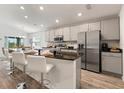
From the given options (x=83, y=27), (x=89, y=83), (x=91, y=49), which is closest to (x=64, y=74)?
(x=89, y=83)

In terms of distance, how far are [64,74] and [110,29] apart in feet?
9.70

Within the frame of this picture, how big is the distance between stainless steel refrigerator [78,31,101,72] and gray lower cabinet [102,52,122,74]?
20 cm

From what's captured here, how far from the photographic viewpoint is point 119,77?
12.7 feet

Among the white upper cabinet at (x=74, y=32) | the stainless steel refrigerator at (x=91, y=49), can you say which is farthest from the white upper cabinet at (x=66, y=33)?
the stainless steel refrigerator at (x=91, y=49)

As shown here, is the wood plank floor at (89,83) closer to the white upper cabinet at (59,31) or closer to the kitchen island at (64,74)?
the kitchen island at (64,74)

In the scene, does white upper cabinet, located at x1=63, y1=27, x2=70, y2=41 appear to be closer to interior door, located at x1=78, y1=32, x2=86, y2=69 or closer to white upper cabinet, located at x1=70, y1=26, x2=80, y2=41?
white upper cabinet, located at x1=70, y1=26, x2=80, y2=41

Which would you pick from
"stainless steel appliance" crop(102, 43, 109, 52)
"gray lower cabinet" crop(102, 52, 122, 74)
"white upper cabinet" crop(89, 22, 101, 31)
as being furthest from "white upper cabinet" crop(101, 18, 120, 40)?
"gray lower cabinet" crop(102, 52, 122, 74)

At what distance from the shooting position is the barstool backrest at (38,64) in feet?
7.45

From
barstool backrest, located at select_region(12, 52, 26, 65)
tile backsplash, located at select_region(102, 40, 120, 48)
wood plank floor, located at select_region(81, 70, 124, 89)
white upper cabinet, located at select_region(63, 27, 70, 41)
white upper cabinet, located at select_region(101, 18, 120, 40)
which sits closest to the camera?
wood plank floor, located at select_region(81, 70, 124, 89)

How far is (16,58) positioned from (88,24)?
11.6 ft

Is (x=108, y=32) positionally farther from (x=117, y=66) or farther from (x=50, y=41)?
(x=50, y=41)

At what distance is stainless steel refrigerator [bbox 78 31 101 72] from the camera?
4402 mm
